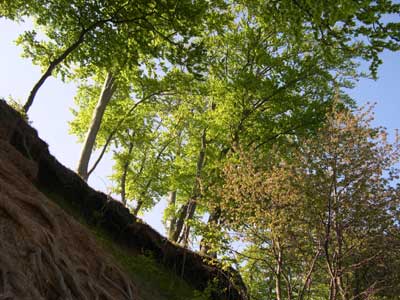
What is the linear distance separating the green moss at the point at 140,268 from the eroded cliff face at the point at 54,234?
0.95 ft

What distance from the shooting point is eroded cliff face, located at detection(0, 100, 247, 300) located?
5.52 m

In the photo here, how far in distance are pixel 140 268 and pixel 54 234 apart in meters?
5.86

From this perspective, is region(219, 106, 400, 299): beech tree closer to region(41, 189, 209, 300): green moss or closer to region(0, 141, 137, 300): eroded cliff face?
region(41, 189, 209, 300): green moss

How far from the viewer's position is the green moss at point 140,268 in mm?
11492

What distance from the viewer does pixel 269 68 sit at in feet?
64.2

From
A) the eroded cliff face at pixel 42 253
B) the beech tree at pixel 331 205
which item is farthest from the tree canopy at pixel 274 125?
the eroded cliff face at pixel 42 253

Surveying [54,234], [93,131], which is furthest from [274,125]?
[54,234]

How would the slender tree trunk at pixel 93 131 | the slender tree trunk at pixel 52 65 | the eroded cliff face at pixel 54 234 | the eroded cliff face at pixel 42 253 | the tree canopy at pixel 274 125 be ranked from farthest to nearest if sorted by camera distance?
the slender tree trunk at pixel 93 131 < the slender tree trunk at pixel 52 65 < the tree canopy at pixel 274 125 < the eroded cliff face at pixel 54 234 < the eroded cliff face at pixel 42 253

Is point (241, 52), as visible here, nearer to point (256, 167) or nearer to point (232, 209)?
point (256, 167)

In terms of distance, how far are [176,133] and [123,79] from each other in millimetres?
10084

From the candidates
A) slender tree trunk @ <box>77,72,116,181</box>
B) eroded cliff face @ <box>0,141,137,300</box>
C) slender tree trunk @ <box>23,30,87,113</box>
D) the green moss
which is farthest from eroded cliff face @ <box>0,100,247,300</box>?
slender tree trunk @ <box>77,72,116,181</box>

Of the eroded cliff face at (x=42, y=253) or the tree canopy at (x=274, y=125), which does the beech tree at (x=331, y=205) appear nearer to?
the tree canopy at (x=274, y=125)

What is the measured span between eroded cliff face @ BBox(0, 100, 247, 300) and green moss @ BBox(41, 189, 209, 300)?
0.95 feet

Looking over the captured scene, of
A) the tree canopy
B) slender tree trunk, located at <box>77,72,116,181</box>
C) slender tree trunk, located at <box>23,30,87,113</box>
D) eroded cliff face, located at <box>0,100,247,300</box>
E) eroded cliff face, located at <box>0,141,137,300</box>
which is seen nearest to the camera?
eroded cliff face, located at <box>0,141,137,300</box>
